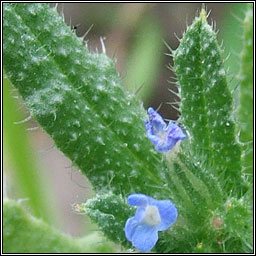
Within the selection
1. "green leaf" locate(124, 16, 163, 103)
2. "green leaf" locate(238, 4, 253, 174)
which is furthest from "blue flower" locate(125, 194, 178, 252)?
"green leaf" locate(124, 16, 163, 103)

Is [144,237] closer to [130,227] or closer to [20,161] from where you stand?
[130,227]

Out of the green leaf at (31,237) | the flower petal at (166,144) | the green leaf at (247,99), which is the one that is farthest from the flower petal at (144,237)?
the green leaf at (31,237)

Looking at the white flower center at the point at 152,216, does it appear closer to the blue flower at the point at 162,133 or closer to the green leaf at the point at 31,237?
the blue flower at the point at 162,133

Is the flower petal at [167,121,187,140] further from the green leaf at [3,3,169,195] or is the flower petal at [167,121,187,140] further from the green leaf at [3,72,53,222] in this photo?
the green leaf at [3,72,53,222]

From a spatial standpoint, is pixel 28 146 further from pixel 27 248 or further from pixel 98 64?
pixel 98 64

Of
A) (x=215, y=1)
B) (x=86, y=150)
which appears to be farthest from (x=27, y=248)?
(x=215, y=1)

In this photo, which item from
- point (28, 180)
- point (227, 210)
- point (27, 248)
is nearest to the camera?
point (227, 210)
